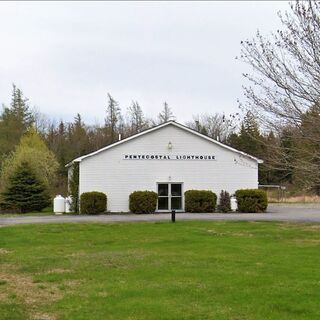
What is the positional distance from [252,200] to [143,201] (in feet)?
21.8

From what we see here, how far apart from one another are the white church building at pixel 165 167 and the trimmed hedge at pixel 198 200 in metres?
0.90

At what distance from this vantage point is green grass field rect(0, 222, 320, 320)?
25.4 ft

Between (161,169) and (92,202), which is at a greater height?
(161,169)

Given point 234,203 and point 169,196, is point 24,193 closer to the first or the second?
point 169,196

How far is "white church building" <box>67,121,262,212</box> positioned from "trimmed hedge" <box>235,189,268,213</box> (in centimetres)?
105

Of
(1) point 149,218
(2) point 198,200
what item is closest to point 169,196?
(2) point 198,200

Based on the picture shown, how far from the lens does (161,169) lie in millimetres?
34062

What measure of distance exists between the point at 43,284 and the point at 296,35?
36.7 feet

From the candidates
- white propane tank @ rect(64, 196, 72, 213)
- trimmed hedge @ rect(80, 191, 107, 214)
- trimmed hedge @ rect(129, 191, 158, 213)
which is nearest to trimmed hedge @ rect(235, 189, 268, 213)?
trimmed hedge @ rect(129, 191, 158, 213)

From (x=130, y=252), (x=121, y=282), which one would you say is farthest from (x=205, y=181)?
(x=121, y=282)

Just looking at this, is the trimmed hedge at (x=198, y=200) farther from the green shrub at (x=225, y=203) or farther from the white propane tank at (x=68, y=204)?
the white propane tank at (x=68, y=204)

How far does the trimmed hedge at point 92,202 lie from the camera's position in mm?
32281

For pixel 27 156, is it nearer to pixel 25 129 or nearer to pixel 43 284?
pixel 25 129

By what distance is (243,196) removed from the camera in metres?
33.6
